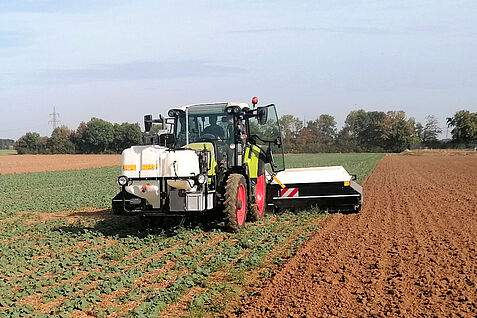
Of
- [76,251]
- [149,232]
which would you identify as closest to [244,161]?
[149,232]

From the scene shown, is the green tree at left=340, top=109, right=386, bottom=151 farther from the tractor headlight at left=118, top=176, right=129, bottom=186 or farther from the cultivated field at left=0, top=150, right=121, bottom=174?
the tractor headlight at left=118, top=176, right=129, bottom=186

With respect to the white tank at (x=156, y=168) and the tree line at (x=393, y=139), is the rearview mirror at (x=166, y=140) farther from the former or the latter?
the tree line at (x=393, y=139)

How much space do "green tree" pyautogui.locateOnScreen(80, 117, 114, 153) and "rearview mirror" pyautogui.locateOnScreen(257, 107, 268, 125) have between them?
76.1m

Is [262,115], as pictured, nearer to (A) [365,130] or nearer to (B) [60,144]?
(B) [60,144]

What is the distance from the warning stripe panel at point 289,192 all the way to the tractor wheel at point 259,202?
0.43 meters

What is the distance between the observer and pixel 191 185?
8.43 meters

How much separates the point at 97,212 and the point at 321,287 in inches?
361

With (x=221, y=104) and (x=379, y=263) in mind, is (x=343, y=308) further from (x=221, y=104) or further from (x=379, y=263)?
(x=221, y=104)

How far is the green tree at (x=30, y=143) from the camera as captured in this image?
94188mm

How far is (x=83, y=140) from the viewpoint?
287 ft

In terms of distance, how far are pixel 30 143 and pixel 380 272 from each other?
97789 millimetres

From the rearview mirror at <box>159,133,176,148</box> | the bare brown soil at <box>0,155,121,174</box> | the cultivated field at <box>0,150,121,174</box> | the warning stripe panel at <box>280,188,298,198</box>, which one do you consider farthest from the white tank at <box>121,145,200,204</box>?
the cultivated field at <box>0,150,121,174</box>

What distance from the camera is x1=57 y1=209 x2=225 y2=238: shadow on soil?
951cm

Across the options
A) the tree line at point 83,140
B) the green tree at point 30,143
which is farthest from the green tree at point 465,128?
the green tree at point 30,143
